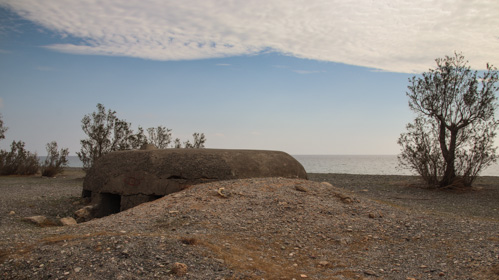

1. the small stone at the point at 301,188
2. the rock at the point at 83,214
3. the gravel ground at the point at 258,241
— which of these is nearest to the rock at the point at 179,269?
the gravel ground at the point at 258,241

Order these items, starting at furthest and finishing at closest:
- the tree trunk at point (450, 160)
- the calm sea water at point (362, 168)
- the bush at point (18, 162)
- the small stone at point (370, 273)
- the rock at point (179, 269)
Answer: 1. the calm sea water at point (362, 168)
2. the bush at point (18, 162)
3. the tree trunk at point (450, 160)
4. the small stone at point (370, 273)
5. the rock at point (179, 269)

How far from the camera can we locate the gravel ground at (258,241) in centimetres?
429

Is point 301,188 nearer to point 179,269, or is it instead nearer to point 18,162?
point 179,269

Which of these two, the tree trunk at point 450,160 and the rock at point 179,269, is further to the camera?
the tree trunk at point 450,160

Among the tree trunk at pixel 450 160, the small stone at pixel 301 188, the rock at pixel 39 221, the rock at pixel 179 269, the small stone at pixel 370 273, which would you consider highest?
the tree trunk at pixel 450 160

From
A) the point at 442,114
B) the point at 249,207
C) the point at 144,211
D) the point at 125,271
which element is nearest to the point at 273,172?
the point at 249,207

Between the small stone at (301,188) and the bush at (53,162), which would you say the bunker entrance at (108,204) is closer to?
the small stone at (301,188)

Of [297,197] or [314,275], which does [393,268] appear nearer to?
[314,275]

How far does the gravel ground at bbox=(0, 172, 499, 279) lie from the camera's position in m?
4.29

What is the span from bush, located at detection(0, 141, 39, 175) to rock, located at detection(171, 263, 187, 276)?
69.6ft

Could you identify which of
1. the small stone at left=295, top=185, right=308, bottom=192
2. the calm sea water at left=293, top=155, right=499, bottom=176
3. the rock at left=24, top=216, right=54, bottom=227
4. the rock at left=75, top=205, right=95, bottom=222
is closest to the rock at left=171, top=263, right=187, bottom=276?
the small stone at left=295, top=185, right=308, bottom=192

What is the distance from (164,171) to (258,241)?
372cm

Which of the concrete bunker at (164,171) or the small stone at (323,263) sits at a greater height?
the concrete bunker at (164,171)

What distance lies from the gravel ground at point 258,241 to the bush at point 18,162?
594 inches
